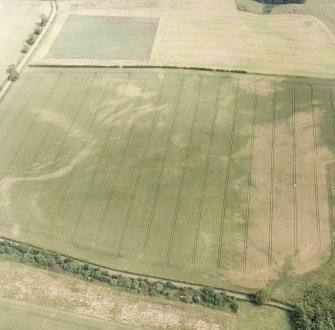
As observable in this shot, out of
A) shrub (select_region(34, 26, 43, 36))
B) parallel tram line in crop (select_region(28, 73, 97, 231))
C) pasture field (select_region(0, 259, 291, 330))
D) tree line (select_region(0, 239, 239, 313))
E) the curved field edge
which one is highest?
shrub (select_region(34, 26, 43, 36))

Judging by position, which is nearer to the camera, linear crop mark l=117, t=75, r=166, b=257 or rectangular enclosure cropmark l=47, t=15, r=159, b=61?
linear crop mark l=117, t=75, r=166, b=257

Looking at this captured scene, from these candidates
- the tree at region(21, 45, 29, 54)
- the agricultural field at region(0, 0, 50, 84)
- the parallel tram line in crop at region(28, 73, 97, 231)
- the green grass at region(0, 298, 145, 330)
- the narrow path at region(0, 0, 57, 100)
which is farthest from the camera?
the agricultural field at region(0, 0, 50, 84)

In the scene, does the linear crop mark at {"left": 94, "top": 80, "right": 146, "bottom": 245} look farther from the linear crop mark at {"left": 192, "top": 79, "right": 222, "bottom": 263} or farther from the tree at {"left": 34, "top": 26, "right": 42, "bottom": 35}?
the tree at {"left": 34, "top": 26, "right": 42, "bottom": 35}

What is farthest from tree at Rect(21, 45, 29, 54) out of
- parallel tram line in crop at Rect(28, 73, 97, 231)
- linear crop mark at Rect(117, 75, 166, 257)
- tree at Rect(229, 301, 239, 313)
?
tree at Rect(229, 301, 239, 313)

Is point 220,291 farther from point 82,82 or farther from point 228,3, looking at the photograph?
point 228,3

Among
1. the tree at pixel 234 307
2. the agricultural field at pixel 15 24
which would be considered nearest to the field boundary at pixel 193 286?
the tree at pixel 234 307
